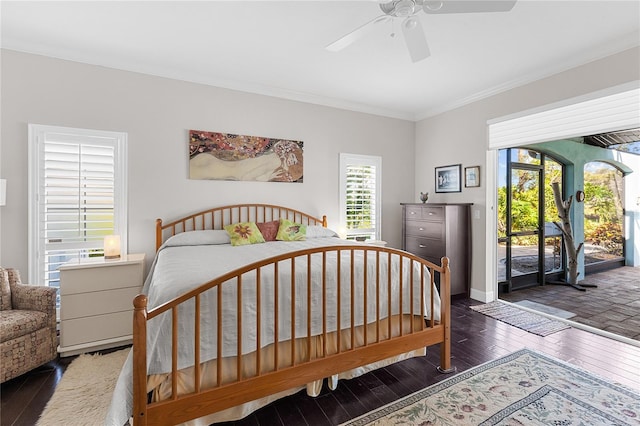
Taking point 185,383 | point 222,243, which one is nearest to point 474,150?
A: point 222,243

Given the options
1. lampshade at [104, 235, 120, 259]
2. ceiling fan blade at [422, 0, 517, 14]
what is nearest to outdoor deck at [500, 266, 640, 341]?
ceiling fan blade at [422, 0, 517, 14]

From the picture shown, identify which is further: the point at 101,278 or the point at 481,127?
the point at 481,127

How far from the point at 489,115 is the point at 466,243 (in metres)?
1.77

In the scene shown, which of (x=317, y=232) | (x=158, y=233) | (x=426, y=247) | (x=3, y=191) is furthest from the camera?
(x=426, y=247)

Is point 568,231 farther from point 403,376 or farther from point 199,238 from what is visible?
Result: point 199,238

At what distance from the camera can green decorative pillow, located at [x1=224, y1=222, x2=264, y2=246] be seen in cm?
337

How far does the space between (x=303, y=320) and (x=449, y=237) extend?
2.88m

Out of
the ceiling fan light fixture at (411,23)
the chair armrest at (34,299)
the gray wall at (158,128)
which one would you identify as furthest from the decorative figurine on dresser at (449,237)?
the chair armrest at (34,299)

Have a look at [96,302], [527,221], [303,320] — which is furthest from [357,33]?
[527,221]

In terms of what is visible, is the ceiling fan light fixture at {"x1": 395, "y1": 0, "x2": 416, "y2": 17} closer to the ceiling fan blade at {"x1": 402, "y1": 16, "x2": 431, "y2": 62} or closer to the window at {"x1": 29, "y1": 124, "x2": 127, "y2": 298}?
the ceiling fan blade at {"x1": 402, "y1": 16, "x2": 431, "y2": 62}

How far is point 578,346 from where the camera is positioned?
280cm

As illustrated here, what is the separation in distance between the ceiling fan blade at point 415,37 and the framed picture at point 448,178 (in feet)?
8.13

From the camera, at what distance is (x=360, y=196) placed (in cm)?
475

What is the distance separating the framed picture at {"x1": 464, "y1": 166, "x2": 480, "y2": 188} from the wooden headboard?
2132 mm
